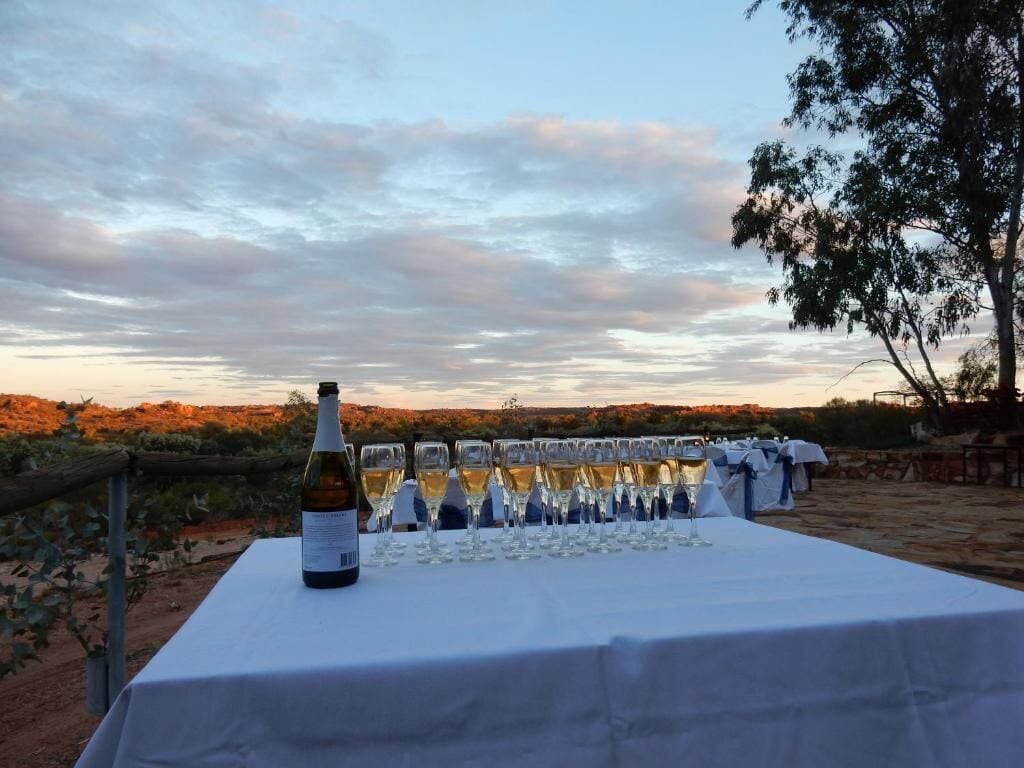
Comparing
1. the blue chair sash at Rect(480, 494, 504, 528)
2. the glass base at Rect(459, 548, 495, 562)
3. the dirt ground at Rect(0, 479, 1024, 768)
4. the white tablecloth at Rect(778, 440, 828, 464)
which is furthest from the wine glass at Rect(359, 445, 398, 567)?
the white tablecloth at Rect(778, 440, 828, 464)

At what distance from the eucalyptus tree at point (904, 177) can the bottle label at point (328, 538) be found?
14.4m

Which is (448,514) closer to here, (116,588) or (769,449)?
(116,588)

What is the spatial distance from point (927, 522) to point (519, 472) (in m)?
8.17

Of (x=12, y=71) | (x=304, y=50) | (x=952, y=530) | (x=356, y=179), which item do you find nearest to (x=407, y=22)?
(x=304, y=50)

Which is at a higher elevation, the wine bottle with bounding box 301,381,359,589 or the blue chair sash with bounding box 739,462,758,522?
the wine bottle with bounding box 301,381,359,589

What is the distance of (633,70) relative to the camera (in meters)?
6.14

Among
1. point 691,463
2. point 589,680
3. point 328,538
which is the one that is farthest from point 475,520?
point 589,680

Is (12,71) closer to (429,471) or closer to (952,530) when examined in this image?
(429,471)

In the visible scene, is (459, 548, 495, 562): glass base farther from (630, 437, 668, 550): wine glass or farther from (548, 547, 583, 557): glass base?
(630, 437, 668, 550): wine glass

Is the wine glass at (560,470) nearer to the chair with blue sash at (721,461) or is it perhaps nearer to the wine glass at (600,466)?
the wine glass at (600,466)

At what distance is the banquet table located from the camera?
822 millimetres

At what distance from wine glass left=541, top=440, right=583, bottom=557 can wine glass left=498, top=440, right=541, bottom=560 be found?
27 millimetres

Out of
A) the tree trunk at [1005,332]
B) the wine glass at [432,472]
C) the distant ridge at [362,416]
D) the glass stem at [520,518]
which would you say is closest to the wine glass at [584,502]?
the glass stem at [520,518]

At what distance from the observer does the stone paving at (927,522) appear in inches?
231
